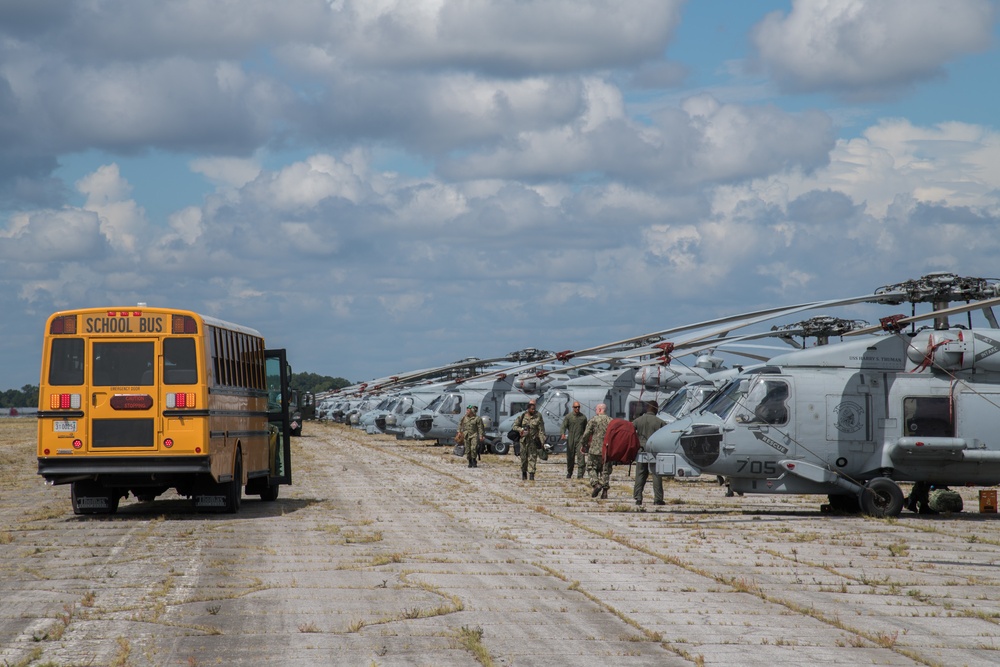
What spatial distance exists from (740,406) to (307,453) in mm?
25327

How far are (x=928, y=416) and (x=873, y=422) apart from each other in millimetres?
780

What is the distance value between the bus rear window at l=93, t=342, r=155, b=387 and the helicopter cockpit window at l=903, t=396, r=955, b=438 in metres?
10.8

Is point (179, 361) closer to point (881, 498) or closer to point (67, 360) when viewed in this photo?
point (67, 360)

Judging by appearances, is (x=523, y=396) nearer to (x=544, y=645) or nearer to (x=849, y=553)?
(x=849, y=553)

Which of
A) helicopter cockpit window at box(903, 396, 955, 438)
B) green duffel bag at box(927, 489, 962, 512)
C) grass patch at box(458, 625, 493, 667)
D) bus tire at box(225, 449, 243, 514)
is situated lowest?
green duffel bag at box(927, 489, 962, 512)

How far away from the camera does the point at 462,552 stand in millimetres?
13492

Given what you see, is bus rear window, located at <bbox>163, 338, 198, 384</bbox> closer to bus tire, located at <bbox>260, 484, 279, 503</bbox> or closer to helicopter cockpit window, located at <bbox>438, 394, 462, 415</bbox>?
bus tire, located at <bbox>260, 484, 279, 503</bbox>

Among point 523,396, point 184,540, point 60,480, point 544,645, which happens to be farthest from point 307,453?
point 544,645

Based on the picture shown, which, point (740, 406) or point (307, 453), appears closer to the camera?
point (740, 406)

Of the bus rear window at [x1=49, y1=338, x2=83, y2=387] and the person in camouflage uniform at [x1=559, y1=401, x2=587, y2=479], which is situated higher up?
the bus rear window at [x1=49, y1=338, x2=83, y2=387]

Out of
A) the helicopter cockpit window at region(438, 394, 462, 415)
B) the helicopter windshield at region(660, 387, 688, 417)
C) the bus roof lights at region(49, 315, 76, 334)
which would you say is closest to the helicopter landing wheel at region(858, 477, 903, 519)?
→ the helicopter windshield at region(660, 387, 688, 417)

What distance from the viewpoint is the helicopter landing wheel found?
18219 millimetres

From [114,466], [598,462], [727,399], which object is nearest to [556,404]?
[598,462]

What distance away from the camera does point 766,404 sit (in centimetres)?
1875
